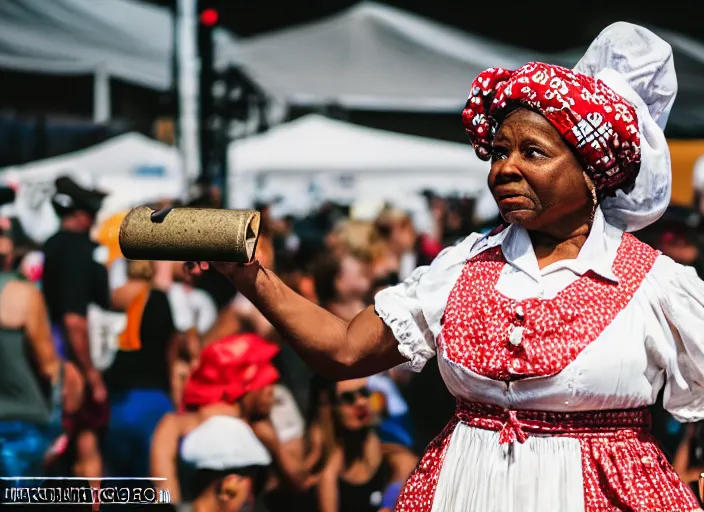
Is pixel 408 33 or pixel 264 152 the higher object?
pixel 408 33

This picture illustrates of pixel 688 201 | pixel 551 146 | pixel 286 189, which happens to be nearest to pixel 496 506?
pixel 551 146

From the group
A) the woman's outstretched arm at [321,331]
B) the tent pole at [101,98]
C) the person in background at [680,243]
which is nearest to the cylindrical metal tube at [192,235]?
the woman's outstretched arm at [321,331]

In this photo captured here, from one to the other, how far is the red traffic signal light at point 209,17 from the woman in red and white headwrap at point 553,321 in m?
6.42

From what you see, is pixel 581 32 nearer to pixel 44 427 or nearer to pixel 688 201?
pixel 688 201

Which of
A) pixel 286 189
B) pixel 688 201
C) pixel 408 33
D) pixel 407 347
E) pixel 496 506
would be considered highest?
pixel 407 347

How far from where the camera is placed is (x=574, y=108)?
→ 2439mm

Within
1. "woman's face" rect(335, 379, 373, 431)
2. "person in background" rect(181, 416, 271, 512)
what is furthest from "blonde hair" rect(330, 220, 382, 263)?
"person in background" rect(181, 416, 271, 512)

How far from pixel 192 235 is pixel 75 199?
4.30 meters

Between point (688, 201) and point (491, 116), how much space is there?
616 centimetres

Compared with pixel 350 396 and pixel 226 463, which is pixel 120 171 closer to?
pixel 350 396

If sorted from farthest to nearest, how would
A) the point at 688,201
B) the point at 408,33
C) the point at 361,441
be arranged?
1. the point at 408,33
2. the point at 688,201
3. the point at 361,441

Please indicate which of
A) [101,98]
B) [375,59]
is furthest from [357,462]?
[101,98]

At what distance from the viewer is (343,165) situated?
9.80m

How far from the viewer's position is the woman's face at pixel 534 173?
8.14ft
